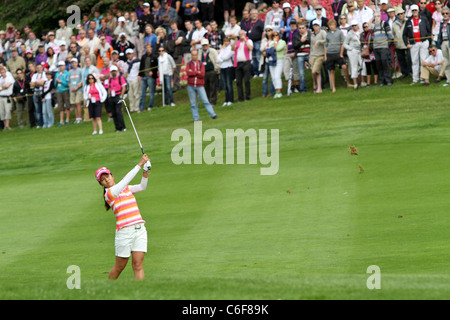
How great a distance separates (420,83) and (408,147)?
8.97 meters

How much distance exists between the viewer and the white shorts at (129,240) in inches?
413

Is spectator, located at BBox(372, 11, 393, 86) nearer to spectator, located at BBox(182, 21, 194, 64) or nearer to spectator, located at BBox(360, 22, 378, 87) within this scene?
spectator, located at BBox(360, 22, 378, 87)

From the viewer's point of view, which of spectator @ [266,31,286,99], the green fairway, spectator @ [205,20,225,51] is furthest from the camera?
spectator @ [205,20,225,51]

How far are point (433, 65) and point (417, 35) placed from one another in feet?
3.57

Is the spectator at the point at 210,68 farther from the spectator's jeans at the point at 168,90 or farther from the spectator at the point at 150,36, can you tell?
the spectator at the point at 150,36

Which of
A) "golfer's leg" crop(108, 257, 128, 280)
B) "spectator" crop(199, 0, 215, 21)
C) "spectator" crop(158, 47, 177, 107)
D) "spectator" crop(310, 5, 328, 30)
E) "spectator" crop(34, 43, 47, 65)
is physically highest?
"spectator" crop(199, 0, 215, 21)

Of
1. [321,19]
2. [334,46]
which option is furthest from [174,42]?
[334,46]

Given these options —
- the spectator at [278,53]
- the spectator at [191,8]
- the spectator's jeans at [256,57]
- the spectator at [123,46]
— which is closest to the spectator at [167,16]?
the spectator at [191,8]

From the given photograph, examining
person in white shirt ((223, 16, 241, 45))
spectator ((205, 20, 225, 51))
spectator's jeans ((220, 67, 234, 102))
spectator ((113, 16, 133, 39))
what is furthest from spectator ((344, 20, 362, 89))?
spectator ((113, 16, 133, 39))

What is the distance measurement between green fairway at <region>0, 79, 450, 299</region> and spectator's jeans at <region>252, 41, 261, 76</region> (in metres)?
5.37

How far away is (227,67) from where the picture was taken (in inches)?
1146

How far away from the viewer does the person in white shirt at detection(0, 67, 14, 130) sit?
3334cm

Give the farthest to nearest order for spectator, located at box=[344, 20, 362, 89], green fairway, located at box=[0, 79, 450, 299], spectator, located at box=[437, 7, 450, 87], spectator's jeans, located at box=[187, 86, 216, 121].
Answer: spectator, located at box=[344, 20, 362, 89] < spectator's jeans, located at box=[187, 86, 216, 121] < spectator, located at box=[437, 7, 450, 87] < green fairway, located at box=[0, 79, 450, 299]

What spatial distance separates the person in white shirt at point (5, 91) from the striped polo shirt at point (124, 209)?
24.0 metres
